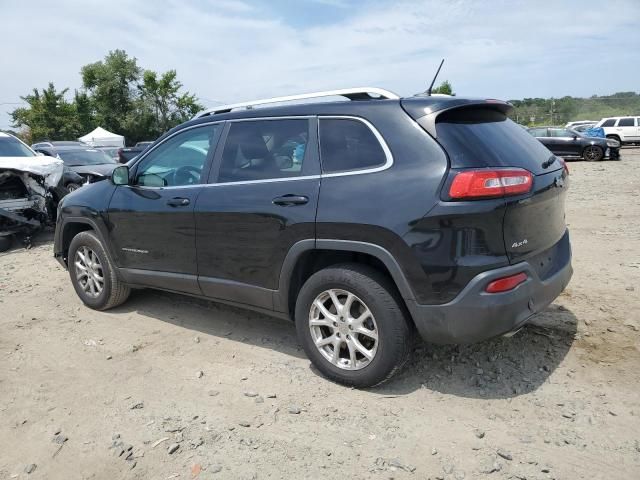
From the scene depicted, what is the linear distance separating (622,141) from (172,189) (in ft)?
92.3

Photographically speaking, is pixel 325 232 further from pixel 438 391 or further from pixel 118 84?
pixel 118 84

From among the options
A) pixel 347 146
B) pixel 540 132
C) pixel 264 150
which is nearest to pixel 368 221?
pixel 347 146

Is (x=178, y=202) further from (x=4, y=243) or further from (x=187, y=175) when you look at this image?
(x=4, y=243)

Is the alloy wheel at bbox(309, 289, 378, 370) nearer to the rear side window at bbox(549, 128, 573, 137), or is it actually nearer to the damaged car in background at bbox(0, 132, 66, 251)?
the damaged car in background at bbox(0, 132, 66, 251)

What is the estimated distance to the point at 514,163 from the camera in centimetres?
301

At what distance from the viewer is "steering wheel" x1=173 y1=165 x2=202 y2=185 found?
4055mm

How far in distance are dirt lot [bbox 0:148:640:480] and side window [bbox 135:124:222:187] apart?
1.30 metres

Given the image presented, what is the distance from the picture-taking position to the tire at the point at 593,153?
64.8 feet

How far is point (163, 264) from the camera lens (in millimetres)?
4301

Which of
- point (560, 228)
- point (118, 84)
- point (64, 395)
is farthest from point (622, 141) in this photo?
point (118, 84)

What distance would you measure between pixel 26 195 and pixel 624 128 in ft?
89.4

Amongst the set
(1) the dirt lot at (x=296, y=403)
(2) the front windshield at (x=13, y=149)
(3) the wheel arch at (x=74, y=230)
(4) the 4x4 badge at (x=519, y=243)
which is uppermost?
(2) the front windshield at (x=13, y=149)

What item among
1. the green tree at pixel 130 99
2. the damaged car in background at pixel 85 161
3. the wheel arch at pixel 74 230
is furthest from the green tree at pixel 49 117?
the wheel arch at pixel 74 230

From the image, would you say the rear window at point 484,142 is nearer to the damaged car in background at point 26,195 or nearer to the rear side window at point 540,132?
the damaged car in background at point 26,195
